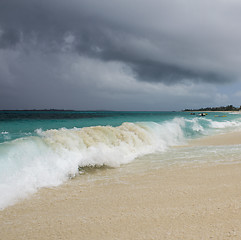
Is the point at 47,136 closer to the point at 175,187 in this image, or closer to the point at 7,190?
the point at 7,190

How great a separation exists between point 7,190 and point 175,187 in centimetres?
404

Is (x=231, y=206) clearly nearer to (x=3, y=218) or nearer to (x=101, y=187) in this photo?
(x=101, y=187)

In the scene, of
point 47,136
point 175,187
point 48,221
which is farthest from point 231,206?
point 47,136

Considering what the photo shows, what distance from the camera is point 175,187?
487 centimetres

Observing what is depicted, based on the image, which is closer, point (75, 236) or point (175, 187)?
point (75, 236)

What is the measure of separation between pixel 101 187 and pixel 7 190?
2256 millimetres

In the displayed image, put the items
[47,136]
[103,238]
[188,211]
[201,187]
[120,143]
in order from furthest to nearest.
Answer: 1. [120,143]
2. [47,136]
3. [201,187]
4. [188,211]
5. [103,238]

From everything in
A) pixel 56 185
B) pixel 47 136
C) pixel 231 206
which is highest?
pixel 47 136

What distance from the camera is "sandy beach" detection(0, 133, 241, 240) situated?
3085mm

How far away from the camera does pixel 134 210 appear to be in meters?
3.78

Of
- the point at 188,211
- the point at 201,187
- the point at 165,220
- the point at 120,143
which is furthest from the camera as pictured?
the point at 120,143

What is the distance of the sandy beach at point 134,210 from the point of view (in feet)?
10.1

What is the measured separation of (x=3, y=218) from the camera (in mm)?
3754

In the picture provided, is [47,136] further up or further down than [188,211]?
further up
